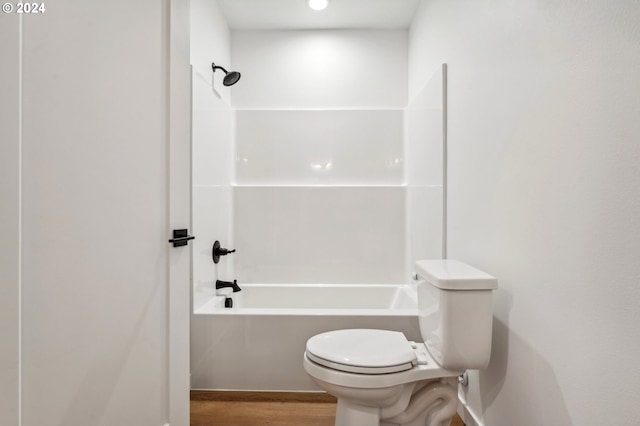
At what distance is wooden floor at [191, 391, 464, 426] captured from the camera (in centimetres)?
175

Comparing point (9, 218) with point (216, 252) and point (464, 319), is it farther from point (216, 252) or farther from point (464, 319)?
point (216, 252)

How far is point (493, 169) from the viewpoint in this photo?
1.45m

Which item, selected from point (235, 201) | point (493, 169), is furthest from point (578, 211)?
point (235, 201)

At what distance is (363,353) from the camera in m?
1.37

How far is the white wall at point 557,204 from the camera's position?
82 centimetres

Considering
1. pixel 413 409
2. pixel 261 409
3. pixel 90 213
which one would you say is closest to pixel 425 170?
pixel 413 409

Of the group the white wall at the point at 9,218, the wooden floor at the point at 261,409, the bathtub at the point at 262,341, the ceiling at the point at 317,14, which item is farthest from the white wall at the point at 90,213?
the ceiling at the point at 317,14

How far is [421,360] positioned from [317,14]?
2.67 meters

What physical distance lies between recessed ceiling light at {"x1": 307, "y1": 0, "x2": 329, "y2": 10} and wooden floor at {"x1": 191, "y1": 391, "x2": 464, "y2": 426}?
2730 millimetres

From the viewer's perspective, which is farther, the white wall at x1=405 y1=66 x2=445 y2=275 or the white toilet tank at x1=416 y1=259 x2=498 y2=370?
the white wall at x1=405 y1=66 x2=445 y2=275

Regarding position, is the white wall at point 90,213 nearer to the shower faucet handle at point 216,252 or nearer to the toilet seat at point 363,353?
the toilet seat at point 363,353

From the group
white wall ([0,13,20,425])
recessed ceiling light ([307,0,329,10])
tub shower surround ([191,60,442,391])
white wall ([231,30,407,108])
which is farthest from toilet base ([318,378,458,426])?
recessed ceiling light ([307,0,329,10])

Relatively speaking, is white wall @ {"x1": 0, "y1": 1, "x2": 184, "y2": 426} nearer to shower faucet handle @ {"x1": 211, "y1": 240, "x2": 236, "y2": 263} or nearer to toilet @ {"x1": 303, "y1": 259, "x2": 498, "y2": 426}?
toilet @ {"x1": 303, "y1": 259, "x2": 498, "y2": 426}

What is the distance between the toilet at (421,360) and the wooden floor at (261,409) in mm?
455
